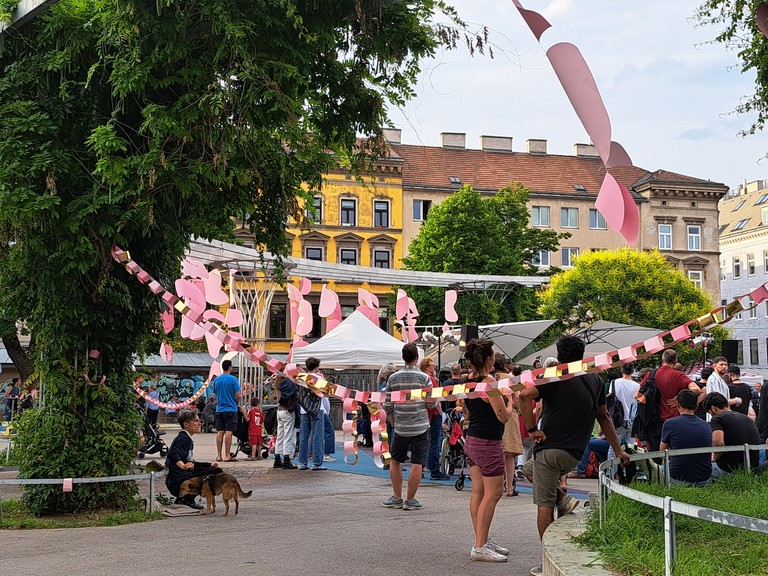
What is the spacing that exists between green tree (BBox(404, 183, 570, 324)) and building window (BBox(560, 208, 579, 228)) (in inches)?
496

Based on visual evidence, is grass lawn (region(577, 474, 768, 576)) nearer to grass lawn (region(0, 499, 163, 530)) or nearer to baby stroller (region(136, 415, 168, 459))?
grass lawn (region(0, 499, 163, 530))

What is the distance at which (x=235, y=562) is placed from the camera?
319 inches

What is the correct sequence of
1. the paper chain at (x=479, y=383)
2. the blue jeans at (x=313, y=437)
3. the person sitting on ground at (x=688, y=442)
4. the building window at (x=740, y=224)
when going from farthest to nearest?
the building window at (x=740, y=224), the blue jeans at (x=313, y=437), the person sitting on ground at (x=688, y=442), the paper chain at (x=479, y=383)

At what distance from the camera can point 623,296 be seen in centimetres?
5806

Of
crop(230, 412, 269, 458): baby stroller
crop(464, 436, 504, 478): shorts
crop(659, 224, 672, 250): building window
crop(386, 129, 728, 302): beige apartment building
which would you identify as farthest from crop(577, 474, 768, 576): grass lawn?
crop(659, 224, 672, 250): building window

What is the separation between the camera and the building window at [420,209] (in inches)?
2665

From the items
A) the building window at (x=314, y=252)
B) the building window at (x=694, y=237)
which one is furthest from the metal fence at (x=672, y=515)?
the building window at (x=694, y=237)

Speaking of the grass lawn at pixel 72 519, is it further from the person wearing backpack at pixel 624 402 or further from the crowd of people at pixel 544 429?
the person wearing backpack at pixel 624 402

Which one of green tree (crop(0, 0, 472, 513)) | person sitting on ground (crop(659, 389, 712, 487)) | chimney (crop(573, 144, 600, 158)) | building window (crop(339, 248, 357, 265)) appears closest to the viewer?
person sitting on ground (crop(659, 389, 712, 487))

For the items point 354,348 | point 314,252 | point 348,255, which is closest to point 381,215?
point 348,255

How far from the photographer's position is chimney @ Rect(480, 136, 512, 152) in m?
75.8

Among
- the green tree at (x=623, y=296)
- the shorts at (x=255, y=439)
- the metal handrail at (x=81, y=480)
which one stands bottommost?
the shorts at (x=255, y=439)

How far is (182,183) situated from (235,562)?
13.6ft

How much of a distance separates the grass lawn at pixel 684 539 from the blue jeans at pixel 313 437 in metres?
10.3
